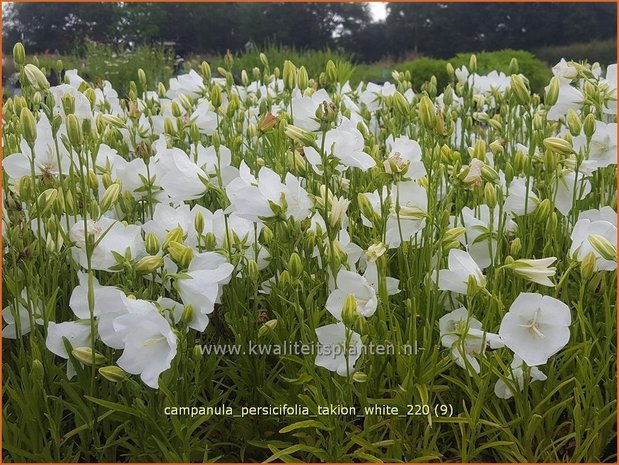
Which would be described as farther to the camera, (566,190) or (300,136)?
(566,190)

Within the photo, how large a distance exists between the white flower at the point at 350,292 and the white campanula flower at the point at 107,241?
436 mm

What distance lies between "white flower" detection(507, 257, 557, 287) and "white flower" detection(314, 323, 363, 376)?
1.13 feet

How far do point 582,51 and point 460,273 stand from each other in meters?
20.1

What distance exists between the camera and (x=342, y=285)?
1.31 m

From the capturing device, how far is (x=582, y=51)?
19047 millimetres

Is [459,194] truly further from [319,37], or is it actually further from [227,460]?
[319,37]

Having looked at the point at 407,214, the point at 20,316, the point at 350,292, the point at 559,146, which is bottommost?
the point at 20,316

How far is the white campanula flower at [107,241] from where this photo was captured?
1318 millimetres

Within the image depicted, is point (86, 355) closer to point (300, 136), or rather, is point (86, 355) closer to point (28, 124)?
point (28, 124)

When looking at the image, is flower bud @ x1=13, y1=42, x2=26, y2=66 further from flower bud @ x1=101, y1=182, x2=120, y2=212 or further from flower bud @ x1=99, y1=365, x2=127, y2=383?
flower bud @ x1=99, y1=365, x2=127, y2=383

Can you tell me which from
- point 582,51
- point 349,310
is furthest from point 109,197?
point 582,51

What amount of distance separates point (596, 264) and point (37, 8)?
50.5ft

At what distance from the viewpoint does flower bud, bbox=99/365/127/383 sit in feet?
4.14

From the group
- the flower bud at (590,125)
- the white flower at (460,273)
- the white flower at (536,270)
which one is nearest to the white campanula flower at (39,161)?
the white flower at (460,273)
